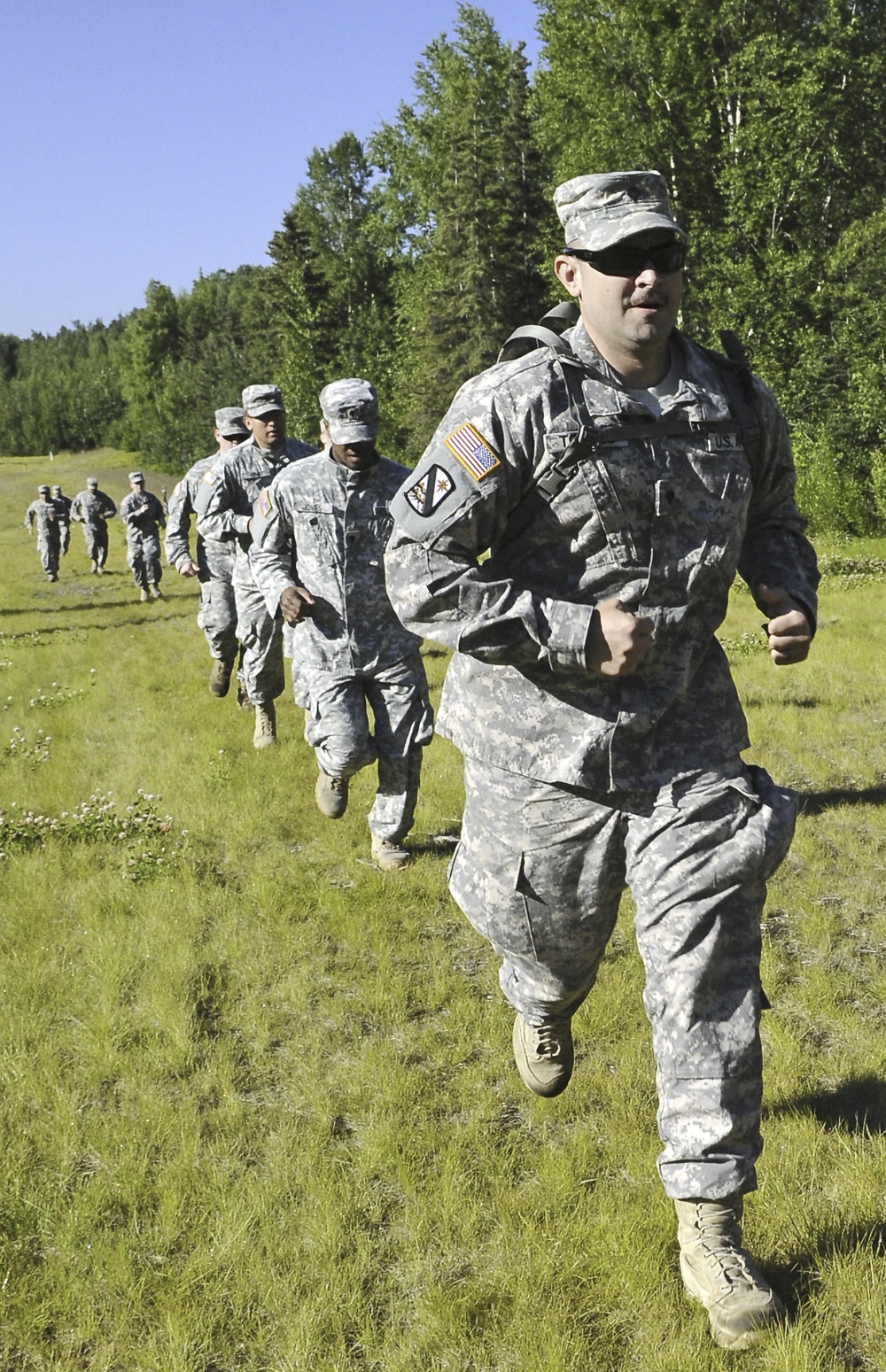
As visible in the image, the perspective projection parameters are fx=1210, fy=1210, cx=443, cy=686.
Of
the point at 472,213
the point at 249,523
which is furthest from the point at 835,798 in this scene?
the point at 472,213

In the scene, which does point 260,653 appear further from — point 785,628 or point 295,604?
point 785,628

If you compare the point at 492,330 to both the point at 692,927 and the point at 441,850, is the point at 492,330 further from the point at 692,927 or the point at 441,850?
the point at 692,927

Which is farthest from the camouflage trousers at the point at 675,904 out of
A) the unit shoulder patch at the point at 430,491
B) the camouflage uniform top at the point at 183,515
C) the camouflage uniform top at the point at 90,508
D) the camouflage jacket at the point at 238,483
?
the camouflage uniform top at the point at 90,508

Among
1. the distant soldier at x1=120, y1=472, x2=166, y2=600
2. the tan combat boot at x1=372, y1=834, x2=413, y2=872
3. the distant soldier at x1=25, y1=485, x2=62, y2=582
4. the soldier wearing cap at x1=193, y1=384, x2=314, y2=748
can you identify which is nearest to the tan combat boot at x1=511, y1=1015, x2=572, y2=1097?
the tan combat boot at x1=372, y1=834, x2=413, y2=872

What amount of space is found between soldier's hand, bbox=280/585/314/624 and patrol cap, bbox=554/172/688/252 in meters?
3.47

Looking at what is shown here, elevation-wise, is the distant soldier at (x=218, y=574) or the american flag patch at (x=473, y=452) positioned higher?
the american flag patch at (x=473, y=452)

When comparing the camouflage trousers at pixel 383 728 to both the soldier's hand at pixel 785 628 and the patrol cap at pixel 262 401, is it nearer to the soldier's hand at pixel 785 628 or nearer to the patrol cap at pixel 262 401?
the patrol cap at pixel 262 401

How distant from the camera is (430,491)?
2.99 metres

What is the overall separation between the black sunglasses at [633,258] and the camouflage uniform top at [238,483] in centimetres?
682

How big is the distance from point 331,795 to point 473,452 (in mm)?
4338

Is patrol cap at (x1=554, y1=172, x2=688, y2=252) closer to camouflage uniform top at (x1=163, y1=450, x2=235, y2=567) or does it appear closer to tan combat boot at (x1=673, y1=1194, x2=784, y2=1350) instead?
tan combat boot at (x1=673, y1=1194, x2=784, y2=1350)

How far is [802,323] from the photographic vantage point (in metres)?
26.5

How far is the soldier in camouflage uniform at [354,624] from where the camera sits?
646 cm

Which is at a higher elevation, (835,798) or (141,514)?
(141,514)
